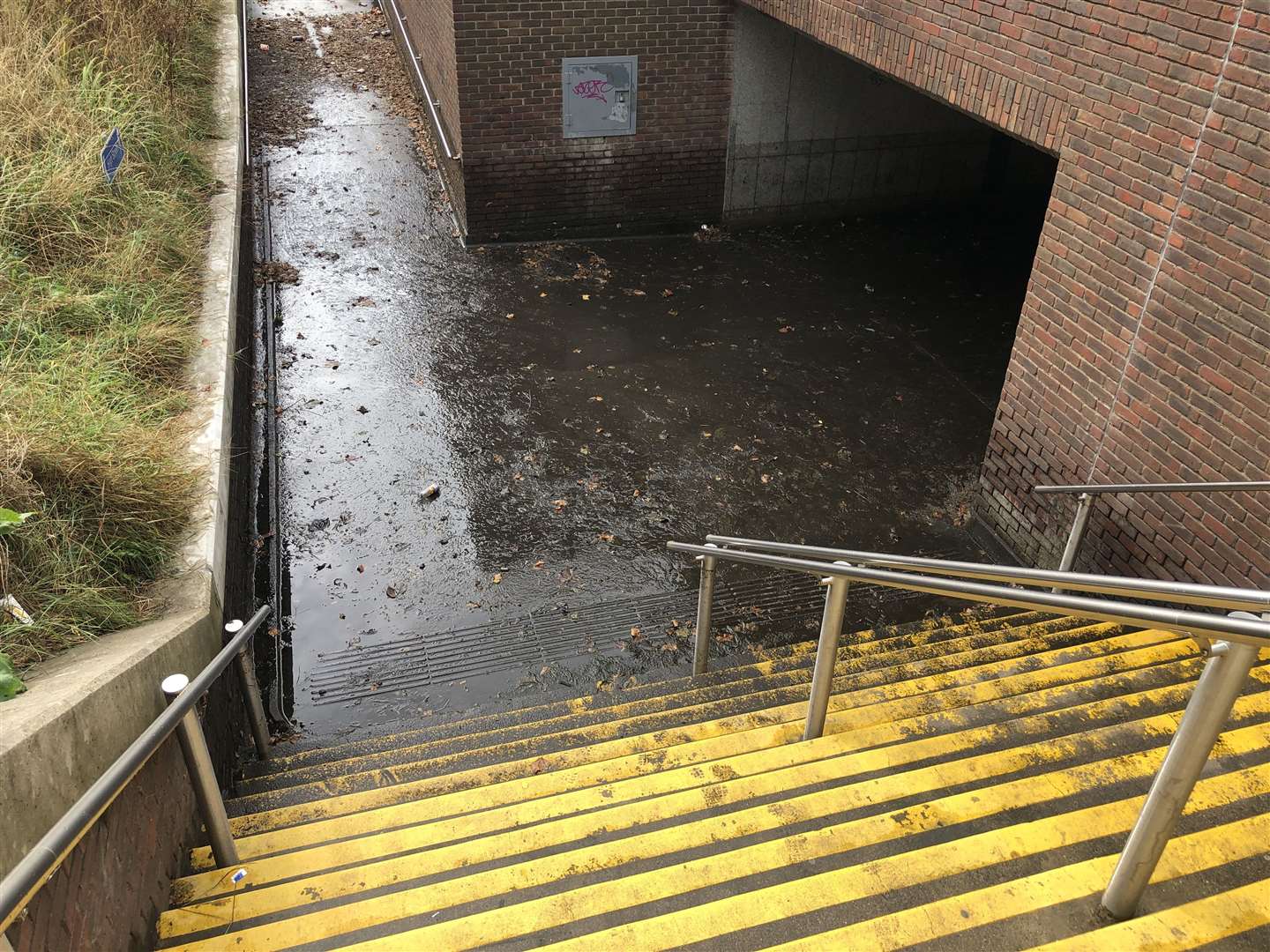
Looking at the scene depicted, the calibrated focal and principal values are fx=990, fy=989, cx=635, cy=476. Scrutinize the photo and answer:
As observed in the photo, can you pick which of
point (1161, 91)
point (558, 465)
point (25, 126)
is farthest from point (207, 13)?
point (1161, 91)

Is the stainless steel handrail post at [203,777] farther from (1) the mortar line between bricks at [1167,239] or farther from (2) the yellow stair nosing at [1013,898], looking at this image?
(1) the mortar line between bricks at [1167,239]

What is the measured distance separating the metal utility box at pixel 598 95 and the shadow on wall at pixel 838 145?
122 centimetres

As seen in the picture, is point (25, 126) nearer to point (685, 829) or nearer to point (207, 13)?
point (685, 829)

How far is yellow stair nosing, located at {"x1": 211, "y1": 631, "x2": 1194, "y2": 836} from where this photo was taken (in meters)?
3.77

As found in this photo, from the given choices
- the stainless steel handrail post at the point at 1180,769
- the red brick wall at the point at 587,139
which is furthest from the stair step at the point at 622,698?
the red brick wall at the point at 587,139

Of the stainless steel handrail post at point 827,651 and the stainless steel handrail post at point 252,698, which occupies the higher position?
the stainless steel handrail post at point 827,651

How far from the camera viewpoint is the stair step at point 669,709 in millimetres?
4383

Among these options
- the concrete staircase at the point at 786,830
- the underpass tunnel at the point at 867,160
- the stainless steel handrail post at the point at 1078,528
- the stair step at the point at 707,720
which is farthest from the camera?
the underpass tunnel at the point at 867,160

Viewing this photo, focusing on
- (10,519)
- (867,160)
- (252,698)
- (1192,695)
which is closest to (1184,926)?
(1192,695)

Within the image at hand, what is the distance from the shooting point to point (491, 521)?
7.11 m

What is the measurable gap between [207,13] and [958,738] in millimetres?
16145

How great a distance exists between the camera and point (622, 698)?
514cm

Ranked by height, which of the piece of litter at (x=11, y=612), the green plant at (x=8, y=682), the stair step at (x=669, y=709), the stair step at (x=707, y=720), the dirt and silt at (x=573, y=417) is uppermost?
the green plant at (x=8, y=682)

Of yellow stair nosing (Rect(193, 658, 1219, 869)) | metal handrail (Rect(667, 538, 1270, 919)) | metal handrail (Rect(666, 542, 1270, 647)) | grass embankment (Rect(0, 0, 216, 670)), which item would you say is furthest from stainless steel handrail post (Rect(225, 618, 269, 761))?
metal handrail (Rect(667, 538, 1270, 919))
